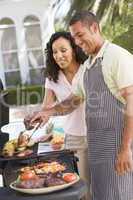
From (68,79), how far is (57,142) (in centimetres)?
37

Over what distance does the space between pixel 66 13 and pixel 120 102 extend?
9.91 meters

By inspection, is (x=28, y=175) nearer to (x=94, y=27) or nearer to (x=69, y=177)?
(x=69, y=177)

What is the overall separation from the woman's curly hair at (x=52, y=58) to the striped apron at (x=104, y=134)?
0.32 m

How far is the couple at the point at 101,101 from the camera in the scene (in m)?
2.11

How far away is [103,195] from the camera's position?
246cm

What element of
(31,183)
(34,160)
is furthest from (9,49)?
(31,183)

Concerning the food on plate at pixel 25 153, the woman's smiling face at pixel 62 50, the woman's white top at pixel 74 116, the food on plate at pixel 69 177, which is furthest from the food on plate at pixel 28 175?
the woman's smiling face at pixel 62 50

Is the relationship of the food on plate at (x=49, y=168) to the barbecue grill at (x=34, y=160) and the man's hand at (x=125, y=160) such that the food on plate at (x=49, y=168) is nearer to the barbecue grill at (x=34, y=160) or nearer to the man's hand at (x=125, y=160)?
the barbecue grill at (x=34, y=160)

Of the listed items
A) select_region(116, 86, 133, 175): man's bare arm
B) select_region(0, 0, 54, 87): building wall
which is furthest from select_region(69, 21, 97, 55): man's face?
select_region(0, 0, 54, 87): building wall

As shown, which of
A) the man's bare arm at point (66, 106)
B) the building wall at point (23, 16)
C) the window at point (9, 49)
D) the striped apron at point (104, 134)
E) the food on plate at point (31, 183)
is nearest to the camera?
the food on plate at point (31, 183)

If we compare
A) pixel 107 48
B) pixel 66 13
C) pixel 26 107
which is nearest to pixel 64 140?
pixel 107 48

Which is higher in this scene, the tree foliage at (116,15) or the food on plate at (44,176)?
the tree foliage at (116,15)

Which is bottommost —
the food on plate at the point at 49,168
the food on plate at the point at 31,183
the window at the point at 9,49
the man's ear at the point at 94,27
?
the food on plate at the point at 31,183

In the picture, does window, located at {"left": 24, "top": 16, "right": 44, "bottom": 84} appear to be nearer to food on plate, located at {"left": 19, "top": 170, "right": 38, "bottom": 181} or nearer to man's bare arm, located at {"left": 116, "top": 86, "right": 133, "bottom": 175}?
man's bare arm, located at {"left": 116, "top": 86, "right": 133, "bottom": 175}
